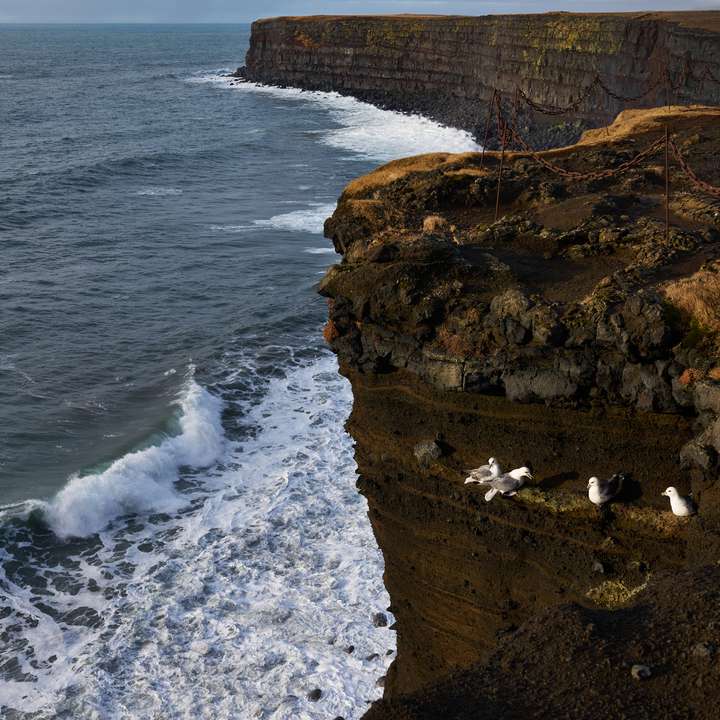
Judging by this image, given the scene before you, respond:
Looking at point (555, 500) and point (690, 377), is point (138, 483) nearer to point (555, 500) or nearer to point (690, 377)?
point (555, 500)

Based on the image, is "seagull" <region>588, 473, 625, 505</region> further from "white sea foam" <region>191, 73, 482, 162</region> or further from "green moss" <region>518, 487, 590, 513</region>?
"white sea foam" <region>191, 73, 482, 162</region>

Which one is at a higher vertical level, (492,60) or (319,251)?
(492,60)

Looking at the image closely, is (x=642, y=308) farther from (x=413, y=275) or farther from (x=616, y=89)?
(x=616, y=89)

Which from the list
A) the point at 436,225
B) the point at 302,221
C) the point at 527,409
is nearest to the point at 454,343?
the point at 527,409

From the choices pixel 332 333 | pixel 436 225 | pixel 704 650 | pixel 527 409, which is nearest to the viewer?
pixel 704 650

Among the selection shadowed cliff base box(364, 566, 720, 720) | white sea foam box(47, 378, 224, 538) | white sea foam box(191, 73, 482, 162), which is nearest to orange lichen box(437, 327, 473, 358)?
shadowed cliff base box(364, 566, 720, 720)

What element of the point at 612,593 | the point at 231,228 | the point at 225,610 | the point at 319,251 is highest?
the point at 612,593
